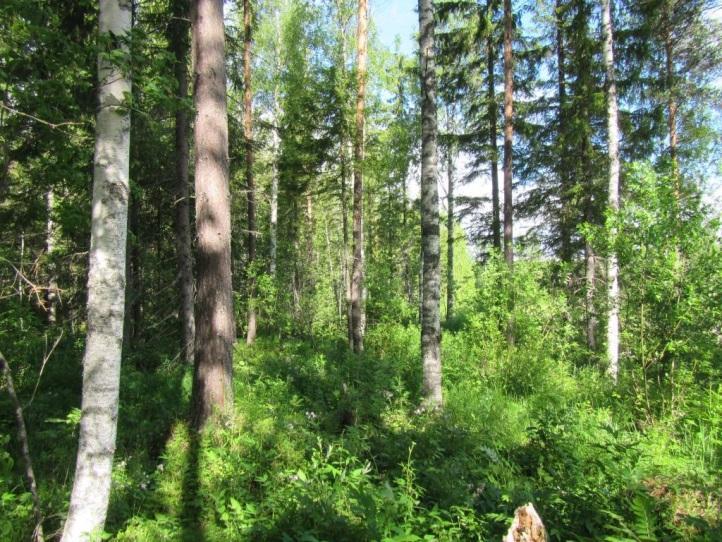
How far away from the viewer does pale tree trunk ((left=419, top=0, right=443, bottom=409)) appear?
6.66 metres

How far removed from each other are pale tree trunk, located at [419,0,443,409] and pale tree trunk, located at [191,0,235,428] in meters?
3.00

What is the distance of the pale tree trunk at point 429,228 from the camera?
6.66 metres

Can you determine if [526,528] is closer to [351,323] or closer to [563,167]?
[351,323]

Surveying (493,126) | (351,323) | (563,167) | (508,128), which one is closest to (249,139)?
(351,323)

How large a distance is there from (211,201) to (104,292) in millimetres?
2500

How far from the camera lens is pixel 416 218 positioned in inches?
932

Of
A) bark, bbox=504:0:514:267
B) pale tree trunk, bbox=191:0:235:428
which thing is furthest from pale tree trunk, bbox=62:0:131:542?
bark, bbox=504:0:514:267

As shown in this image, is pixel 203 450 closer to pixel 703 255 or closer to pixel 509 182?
pixel 703 255

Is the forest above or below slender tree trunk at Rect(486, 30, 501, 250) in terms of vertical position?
below

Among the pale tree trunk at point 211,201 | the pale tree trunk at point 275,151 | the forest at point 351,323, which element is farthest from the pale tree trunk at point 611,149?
the pale tree trunk at point 275,151

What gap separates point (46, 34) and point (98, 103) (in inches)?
50.6

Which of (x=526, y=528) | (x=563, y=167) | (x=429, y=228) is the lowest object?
(x=526, y=528)

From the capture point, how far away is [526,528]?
2.78m

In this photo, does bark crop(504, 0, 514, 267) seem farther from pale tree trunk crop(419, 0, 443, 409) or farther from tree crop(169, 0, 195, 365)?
tree crop(169, 0, 195, 365)
